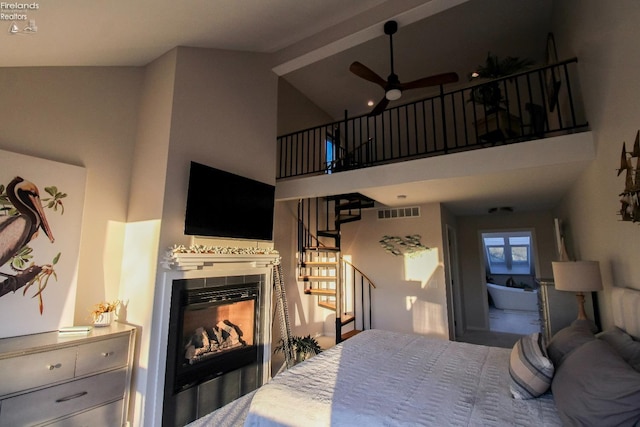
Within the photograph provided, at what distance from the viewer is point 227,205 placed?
3365mm

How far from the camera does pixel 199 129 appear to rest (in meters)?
3.27

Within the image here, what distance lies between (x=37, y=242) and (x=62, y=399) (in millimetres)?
1254

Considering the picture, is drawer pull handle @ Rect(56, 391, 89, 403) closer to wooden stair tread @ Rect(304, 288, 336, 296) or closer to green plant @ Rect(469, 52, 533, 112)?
wooden stair tread @ Rect(304, 288, 336, 296)

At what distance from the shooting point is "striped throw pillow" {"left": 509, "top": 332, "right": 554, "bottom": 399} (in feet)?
5.32

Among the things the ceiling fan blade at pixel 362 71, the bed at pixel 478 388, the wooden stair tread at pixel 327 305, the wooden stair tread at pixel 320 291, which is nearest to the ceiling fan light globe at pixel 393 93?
the ceiling fan blade at pixel 362 71

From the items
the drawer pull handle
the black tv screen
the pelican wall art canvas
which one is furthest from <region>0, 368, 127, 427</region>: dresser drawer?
the black tv screen

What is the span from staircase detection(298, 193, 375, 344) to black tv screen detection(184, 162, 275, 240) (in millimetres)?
1484

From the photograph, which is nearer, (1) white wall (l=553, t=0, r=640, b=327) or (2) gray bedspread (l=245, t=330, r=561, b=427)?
(2) gray bedspread (l=245, t=330, r=561, b=427)

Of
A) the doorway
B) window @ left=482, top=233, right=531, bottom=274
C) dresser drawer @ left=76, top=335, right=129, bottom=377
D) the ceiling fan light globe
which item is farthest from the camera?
window @ left=482, top=233, right=531, bottom=274

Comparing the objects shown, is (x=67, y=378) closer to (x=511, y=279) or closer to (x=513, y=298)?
(x=513, y=298)

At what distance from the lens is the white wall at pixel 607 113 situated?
6.50 feet

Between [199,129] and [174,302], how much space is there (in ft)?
5.96

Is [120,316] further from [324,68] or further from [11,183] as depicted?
[324,68]

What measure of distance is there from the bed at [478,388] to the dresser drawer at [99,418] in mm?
1540
